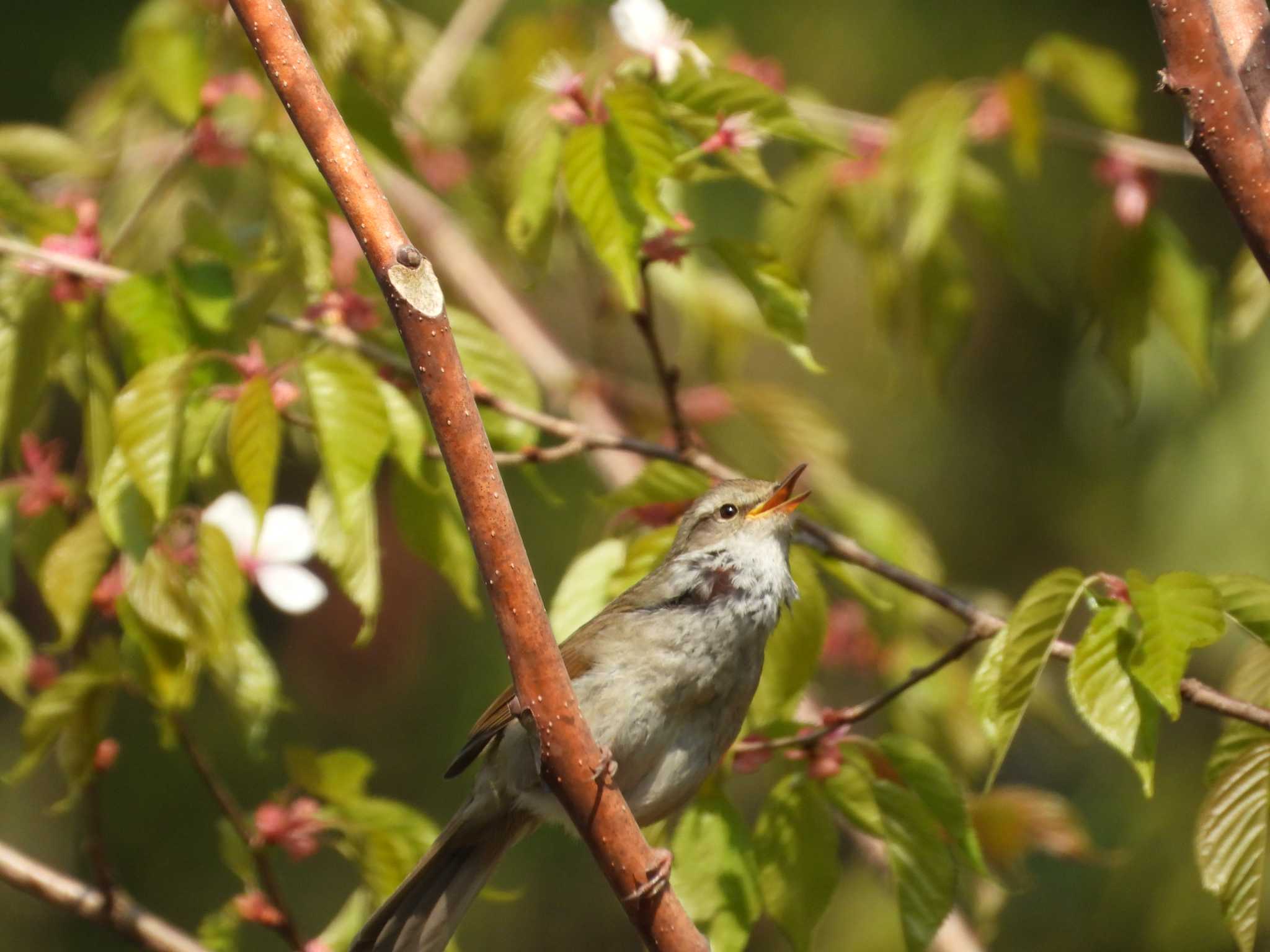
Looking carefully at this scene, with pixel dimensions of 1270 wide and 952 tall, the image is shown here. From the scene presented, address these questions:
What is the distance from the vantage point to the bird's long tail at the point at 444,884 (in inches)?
117

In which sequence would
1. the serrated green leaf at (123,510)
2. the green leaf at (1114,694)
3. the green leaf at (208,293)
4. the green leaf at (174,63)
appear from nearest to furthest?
the green leaf at (1114,694), the serrated green leaf at (123,510), the green leaf at (208,293), the green leaf at (174,63)

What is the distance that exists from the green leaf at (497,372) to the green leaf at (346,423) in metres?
0.30

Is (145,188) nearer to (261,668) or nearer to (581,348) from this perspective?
(261,668)

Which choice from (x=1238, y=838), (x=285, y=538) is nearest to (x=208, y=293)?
(x=285, y=538)

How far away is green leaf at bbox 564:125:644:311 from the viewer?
103 inches

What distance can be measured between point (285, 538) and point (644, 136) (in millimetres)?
1109

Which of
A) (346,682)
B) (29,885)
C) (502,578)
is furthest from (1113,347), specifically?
(346,682)

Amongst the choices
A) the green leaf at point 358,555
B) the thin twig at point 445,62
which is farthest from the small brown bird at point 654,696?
the thin twig at point 445,62

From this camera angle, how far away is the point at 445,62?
4.58 metres

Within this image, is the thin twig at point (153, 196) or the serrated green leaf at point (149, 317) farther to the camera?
the thin twig at point (153, 196)

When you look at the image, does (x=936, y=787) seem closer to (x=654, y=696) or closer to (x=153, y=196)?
(x=654, y=696)

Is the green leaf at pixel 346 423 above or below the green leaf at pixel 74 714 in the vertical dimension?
above

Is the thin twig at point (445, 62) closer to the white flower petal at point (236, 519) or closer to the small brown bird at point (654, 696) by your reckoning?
the white flower petal at point (236, 519)

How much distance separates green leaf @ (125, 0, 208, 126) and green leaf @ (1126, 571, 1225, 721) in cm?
215
